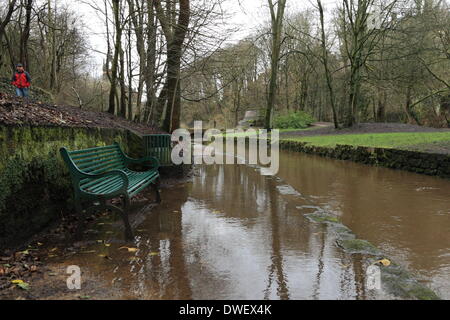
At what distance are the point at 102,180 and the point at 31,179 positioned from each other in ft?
3.75

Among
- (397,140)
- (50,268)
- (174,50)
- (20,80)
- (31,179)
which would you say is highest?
(174,50)

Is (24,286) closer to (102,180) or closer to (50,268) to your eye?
(50,268)

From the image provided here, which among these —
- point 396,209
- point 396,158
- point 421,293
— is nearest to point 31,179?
point 421,293

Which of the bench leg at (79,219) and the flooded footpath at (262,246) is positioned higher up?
the bench leg at (79,219)

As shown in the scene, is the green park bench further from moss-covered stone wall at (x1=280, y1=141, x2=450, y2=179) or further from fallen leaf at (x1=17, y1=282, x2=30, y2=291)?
moss-covered stone wall at (x1=280, y1=141, x2=450, y2=179)

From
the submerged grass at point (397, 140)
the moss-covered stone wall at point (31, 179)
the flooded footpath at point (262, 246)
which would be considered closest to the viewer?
the flooded footpath at point (262, 246)

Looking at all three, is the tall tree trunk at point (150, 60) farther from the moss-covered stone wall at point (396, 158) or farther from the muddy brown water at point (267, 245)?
the moss-covered stone wall at point (396, 158)

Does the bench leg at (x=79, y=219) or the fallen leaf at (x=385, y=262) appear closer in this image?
the fallen leaf at (x=385, y=262)

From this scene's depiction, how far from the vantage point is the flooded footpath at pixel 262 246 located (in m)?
2.80

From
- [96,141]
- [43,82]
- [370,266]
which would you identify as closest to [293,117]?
[43,82]

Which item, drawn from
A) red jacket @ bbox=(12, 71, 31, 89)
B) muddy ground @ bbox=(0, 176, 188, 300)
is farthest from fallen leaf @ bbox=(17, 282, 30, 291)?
red jacket @ bbox=(12, 71, 31, 89)

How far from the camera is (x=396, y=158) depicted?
33.0ft

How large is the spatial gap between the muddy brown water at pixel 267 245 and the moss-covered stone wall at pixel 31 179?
69 centimetres

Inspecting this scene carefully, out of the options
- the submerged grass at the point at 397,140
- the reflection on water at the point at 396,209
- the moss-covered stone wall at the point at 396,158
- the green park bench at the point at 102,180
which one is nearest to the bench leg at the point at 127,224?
the green park bench at the point at 102,180
